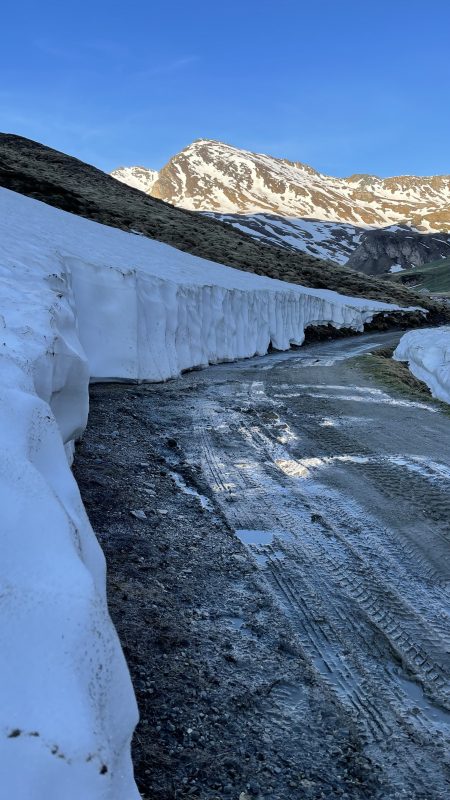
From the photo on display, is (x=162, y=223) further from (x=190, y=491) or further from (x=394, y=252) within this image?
(x=394, y=252)

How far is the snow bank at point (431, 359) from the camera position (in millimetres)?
11695

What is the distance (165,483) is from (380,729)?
3159mm

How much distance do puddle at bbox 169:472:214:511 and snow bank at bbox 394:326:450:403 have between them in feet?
21.8

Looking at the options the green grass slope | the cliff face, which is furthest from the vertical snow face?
the cliff face

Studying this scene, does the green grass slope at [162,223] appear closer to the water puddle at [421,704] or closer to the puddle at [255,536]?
the puddle at [255,536]

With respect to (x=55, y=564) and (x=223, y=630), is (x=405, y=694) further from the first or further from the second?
(x=55, y=564)

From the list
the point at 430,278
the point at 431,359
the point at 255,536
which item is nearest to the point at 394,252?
the point at 430,278

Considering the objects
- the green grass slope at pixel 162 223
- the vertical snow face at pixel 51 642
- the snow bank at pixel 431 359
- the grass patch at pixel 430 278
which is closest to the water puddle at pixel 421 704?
the vertical snow face at pixel 51 642

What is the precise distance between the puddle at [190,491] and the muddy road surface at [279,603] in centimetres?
3

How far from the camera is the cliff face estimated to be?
139 metres

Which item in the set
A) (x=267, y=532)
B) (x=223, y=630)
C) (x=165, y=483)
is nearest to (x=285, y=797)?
(x=223, y=630)

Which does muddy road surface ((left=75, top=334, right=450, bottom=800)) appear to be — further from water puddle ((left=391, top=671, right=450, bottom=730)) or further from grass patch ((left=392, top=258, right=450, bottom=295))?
grass patch ((left=392, top=258, right=450, bottom=295))

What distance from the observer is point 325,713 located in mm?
2713

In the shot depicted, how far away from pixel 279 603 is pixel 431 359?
1110cm
